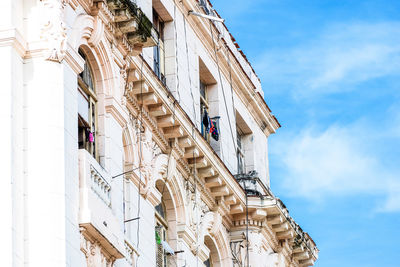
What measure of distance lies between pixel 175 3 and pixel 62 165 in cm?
1313

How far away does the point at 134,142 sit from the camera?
30.4m

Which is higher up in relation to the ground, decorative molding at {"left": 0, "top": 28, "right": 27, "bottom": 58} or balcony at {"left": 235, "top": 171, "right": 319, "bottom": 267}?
balcony at {"left": 235, "top": 171, "right": 319, "bottom": 267}

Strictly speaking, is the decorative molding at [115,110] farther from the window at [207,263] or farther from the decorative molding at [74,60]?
the window at [207,263]

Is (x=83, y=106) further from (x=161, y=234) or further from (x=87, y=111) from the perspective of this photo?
(x=161, y=234)

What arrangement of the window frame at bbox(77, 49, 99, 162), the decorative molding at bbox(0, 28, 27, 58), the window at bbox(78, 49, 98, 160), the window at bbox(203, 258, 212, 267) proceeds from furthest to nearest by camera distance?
the window at bbox(203, 258, 212, 267)
the window frame at bbox(77, 49, 99, 162)
the window at bbox(78, 49, 98, 160)
the decorative molding at bbox(0, 28, 27, 58)

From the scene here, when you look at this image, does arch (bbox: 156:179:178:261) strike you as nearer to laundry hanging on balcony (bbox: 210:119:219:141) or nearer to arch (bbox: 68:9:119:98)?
laundry hanging on balcony (bbox: 210:119:219:141)

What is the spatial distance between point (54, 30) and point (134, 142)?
20.8 ft

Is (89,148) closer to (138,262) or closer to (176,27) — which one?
(138,262)

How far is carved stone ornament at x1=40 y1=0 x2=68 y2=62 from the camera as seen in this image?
2436cm

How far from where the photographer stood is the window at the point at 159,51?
34.3 meters

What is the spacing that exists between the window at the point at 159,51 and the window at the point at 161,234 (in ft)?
12.0

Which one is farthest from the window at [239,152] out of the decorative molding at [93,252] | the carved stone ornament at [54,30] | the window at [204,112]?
the carved stone ornament at [54,30]

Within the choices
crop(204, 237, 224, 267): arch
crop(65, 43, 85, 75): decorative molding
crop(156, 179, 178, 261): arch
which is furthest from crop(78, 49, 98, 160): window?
crop(204, 237, 224, 267): arch

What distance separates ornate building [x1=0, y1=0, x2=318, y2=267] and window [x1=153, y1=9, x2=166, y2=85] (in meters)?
A: 0.04
